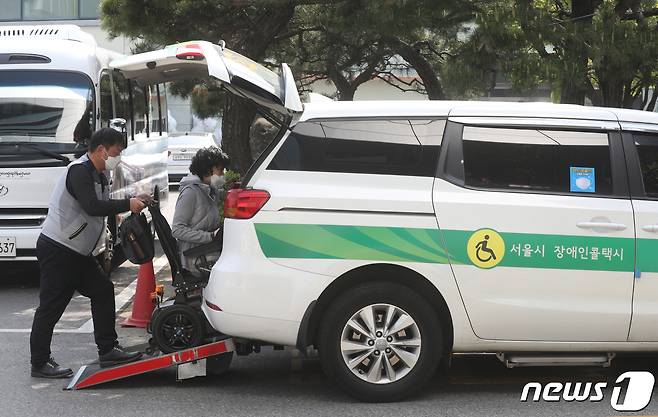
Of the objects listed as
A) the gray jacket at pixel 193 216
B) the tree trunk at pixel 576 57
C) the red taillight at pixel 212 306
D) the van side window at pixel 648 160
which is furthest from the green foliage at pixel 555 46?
the red taillight at pixel 212 306

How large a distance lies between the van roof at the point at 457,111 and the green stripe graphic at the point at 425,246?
0.73 metres

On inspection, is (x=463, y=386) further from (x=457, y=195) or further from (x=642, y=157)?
(x=642, y=157)

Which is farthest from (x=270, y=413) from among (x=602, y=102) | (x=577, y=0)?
(x=602, y=102)

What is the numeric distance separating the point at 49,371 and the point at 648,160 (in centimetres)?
414

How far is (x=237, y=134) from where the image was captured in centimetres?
1254

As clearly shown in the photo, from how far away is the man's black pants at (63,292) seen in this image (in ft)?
19.0

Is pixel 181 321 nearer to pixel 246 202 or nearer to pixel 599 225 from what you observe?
pixel 246 202

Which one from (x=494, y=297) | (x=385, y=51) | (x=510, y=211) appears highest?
(x=385, y=51)

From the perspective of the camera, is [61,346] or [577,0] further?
[577,0]

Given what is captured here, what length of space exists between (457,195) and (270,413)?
171 centimetres

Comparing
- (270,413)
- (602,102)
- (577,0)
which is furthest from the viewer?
(602,102)

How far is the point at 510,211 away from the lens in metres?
5.21

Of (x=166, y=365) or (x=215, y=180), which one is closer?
(x=166, y=365)

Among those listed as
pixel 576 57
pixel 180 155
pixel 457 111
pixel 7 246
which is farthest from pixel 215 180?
pixel 180 155
